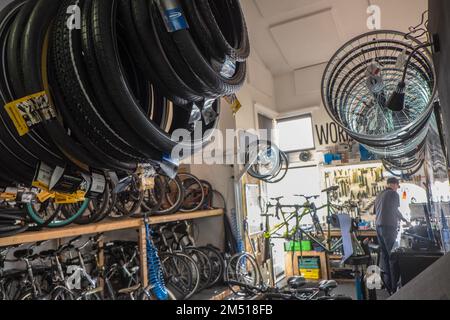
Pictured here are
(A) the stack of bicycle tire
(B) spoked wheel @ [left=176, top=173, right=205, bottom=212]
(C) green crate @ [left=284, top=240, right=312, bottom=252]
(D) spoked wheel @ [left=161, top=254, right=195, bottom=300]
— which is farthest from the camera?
(C) green crate @ [left=284, top=240, right=312, bottom=252]

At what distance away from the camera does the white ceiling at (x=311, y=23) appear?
4.89 m

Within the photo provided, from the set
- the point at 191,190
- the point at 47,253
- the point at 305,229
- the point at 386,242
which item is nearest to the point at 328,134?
the point at 305,229

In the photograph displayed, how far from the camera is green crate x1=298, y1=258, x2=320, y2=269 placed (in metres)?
5.75

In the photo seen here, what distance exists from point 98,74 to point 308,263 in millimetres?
6005

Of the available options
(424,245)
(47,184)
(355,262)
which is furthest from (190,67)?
(424,245)

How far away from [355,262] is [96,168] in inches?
117

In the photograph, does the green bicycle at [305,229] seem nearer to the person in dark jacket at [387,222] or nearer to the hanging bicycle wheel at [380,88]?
the person in dark jacket at [387,222]

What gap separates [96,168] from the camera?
2.74 feet

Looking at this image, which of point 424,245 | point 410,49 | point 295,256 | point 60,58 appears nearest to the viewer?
point 60,58

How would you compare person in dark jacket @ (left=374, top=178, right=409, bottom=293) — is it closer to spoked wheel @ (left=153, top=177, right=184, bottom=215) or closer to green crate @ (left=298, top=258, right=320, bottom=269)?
green crate @ (left=298, top=258, right=320, bottom=269)

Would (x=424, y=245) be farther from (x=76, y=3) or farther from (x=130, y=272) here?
(x=76, y=3)

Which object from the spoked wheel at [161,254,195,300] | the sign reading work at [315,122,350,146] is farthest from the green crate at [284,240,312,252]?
the spoked wheel at [161,254,195,300]

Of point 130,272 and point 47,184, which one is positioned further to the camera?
point 130,272

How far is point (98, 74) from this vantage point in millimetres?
635
